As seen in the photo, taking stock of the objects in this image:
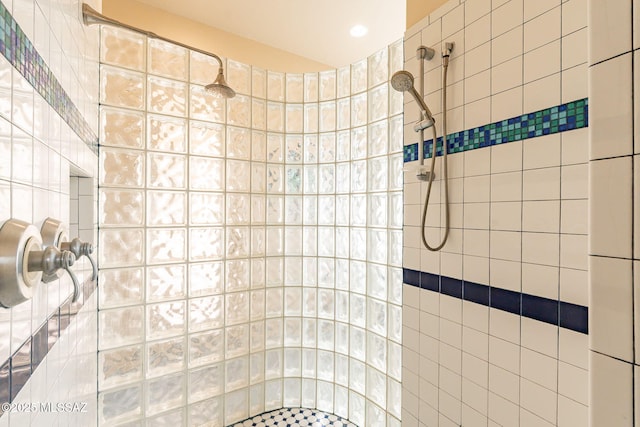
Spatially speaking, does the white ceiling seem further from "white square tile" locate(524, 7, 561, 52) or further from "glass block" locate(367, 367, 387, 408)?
"glass block" locate(367, 367, 387, 408)

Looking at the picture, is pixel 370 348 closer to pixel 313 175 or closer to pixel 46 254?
pixel 313 175

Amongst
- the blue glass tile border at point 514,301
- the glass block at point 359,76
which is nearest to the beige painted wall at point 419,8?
the glass block at point 359,76

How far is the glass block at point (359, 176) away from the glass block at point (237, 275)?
2.90 ft

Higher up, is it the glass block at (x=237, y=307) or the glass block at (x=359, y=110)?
the glass block at (x=359, y=110)

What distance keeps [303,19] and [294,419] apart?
8.77 feet

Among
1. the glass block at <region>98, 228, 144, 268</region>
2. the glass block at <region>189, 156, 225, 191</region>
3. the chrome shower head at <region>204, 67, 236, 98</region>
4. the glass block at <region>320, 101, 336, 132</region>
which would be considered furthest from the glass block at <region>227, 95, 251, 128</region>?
the glass block at <region>98, 228, 144, 268</region>

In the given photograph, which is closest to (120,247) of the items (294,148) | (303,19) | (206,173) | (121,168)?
(121,168)

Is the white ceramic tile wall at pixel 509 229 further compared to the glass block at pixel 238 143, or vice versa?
the glass block at pixel 238 143

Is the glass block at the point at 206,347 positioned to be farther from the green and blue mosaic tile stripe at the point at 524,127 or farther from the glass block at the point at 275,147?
the green and blue mosaic tile stripe at the point at 524,127

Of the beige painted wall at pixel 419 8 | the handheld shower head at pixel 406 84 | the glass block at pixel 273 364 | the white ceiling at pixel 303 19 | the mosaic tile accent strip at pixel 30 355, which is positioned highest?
the white ceiling at pixel 303 19

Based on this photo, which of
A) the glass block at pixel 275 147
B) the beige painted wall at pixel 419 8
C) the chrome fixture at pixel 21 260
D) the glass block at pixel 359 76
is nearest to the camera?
the chrome fixture at pixel 21 260
